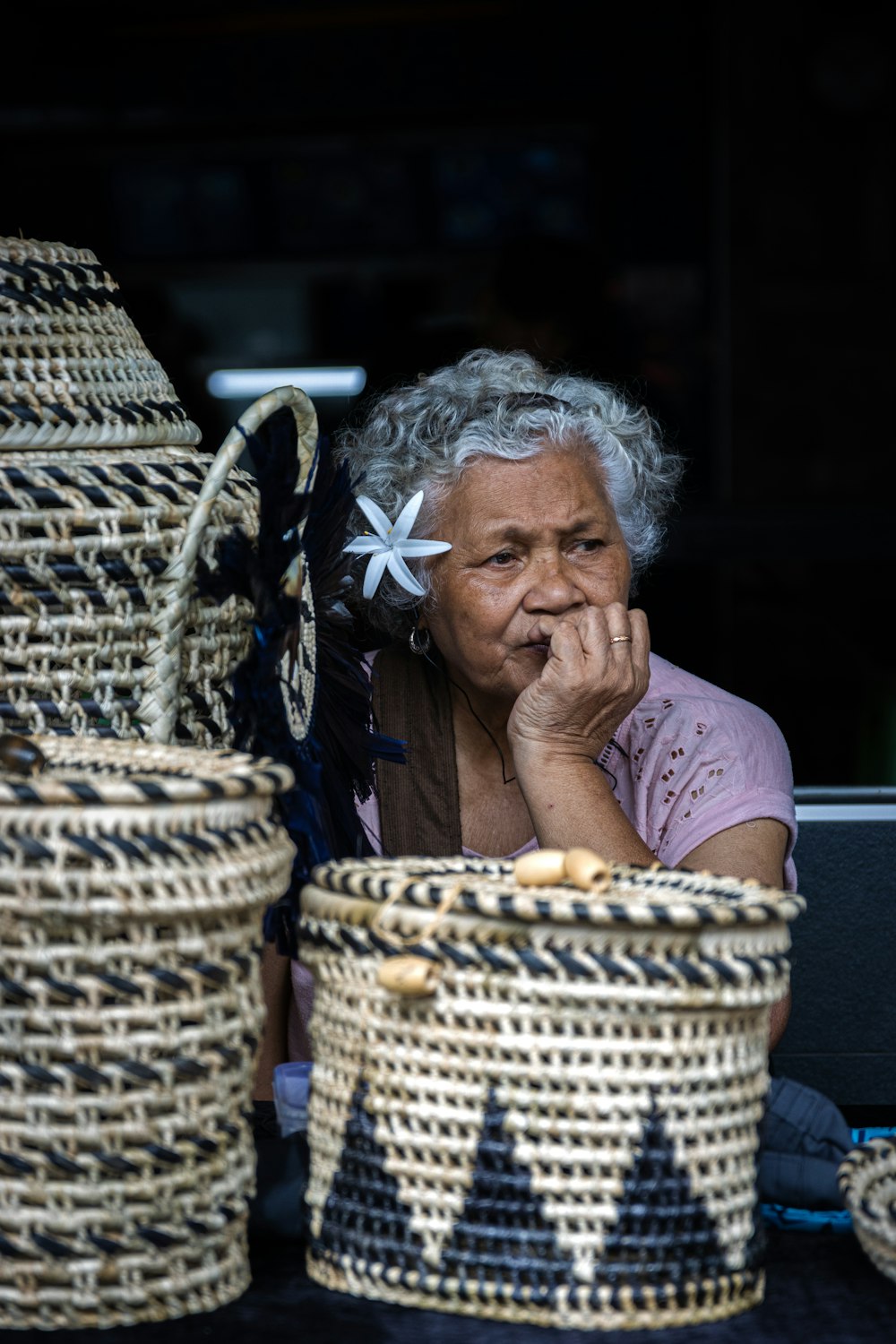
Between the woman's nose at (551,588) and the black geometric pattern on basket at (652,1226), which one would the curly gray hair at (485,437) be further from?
the black geometric pattern on basket at (652,1226)

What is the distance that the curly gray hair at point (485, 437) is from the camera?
2213mm

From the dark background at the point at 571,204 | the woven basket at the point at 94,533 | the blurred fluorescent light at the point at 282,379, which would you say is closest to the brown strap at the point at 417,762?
the woven basket at the point at 94,533

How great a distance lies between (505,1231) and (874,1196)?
33 centimetres

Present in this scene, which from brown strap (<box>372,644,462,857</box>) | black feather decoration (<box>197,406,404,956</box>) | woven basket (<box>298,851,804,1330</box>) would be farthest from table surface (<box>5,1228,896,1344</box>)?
brown strap (<box>372,644,462,857</box>)

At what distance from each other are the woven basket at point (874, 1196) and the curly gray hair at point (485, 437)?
1169 mm

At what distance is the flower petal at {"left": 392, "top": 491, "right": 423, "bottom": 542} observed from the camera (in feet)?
7.10

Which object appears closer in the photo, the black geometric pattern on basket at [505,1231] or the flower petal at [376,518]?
the black geometric pattern on basket at [505,1231]

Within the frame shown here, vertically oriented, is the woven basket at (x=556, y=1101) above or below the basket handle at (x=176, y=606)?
below

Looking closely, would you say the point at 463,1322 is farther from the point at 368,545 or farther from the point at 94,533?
the point at 368,545

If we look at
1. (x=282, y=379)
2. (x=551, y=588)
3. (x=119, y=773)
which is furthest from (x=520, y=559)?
(x=282, y=379)

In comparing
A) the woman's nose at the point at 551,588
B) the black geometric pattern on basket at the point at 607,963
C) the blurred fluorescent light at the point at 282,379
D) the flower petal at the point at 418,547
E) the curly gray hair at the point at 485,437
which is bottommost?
the black geometric pattern on basket at the point at 607,963

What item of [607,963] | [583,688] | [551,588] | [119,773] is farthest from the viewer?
[551,588]

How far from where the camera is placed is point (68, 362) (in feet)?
4.78

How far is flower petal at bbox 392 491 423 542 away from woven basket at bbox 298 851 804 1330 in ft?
3.52
